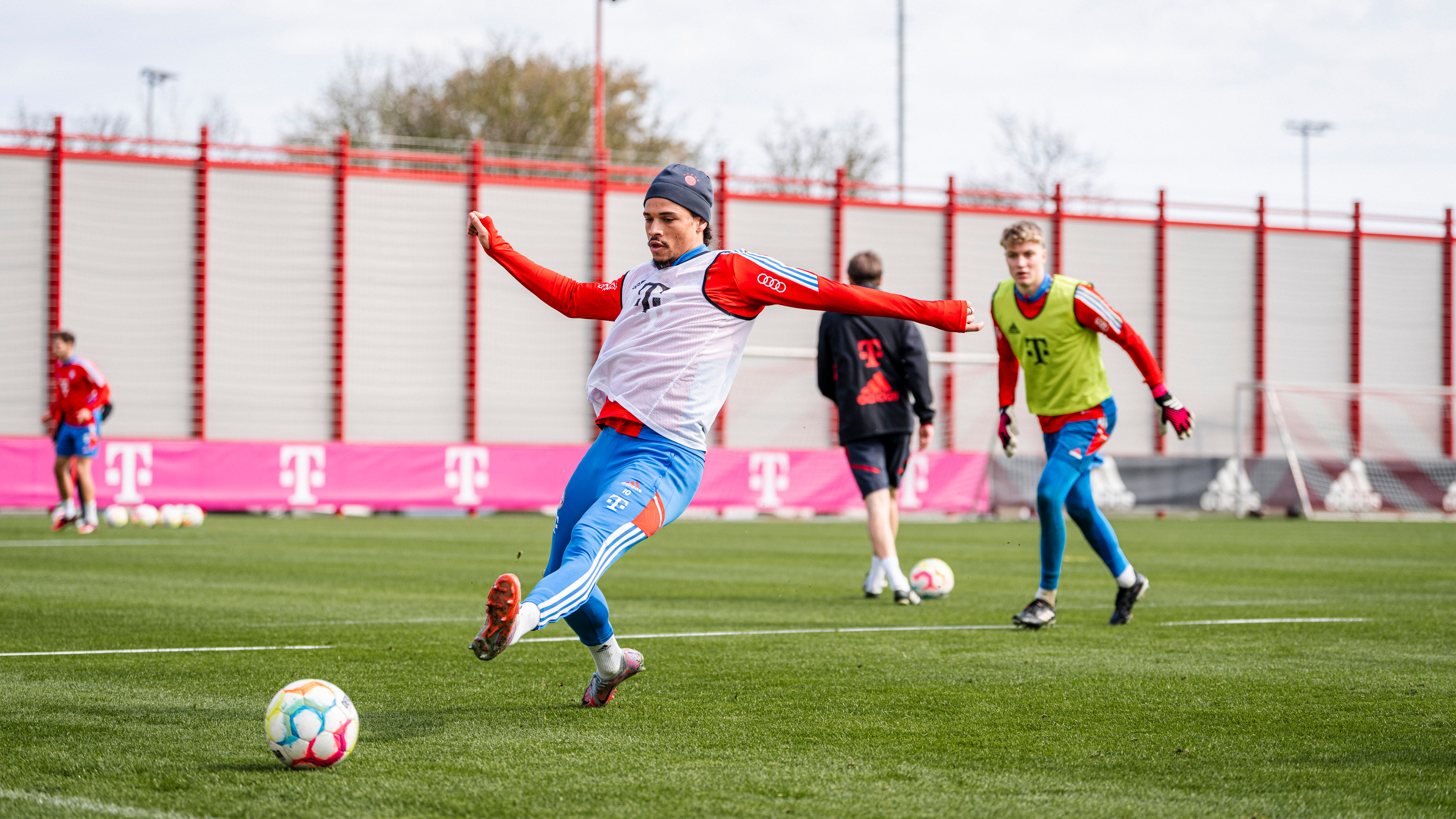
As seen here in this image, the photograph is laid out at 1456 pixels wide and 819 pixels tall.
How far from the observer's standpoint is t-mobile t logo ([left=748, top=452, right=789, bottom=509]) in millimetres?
24688

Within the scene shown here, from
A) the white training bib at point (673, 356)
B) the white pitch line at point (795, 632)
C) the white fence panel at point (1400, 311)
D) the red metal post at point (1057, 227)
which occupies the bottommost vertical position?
the white pitch line at point (795, 632)

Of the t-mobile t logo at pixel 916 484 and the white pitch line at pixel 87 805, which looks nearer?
the white pitch line at pixel 87 805

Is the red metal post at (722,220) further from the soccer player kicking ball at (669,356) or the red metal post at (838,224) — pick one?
the soccer player kicking ball at (669,356)

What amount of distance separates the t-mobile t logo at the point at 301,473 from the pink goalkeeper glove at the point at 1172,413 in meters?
17.8

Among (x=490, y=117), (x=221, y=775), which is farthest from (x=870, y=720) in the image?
(x=490, y=117)

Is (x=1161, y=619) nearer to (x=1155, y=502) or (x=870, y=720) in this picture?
(x=870, y=720)

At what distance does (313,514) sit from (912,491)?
32.8 feet

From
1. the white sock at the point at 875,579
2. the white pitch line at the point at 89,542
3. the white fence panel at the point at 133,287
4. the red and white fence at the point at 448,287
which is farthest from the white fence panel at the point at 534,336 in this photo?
the white sock at the point at 875,579

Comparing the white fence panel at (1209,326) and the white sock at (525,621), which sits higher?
the white fence panel at (1209,326)

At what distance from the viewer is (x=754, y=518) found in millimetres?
24656

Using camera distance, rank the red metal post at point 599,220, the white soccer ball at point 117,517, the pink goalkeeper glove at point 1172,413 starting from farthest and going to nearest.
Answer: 1. the red metal post at point 599,220
2. the white soccer ball at point 117,517
3. the pink goalkeeper glove at point 1172,413

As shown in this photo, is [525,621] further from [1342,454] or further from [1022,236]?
[1342,454]

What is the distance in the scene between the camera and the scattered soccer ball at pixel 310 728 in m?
4.17

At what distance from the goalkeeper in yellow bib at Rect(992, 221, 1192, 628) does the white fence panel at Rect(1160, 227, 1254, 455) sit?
24301 millimetres
